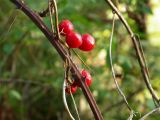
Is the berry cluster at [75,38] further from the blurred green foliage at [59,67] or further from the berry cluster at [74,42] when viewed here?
the blurred green foliage at [59,67]

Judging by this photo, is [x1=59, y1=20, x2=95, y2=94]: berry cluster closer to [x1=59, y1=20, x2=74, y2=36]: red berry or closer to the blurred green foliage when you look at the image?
[x1=59, y1=20, x2=74, y2=36]: red berry

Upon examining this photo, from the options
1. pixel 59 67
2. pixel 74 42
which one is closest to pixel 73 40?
pixel 74 42

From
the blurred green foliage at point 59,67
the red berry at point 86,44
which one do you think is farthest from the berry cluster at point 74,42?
the blurred green foliage at point 59,67

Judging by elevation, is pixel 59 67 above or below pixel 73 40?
above

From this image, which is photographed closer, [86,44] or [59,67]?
[86,44]

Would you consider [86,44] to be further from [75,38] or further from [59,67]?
[59,67]

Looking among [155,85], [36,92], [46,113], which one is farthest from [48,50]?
[155,85]

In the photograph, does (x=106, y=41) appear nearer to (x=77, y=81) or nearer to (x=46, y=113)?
(x=46, y=113)

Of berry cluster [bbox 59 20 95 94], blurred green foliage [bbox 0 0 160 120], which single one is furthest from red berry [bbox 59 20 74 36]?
blurred green foliage [bbox 0 0 160 120]
